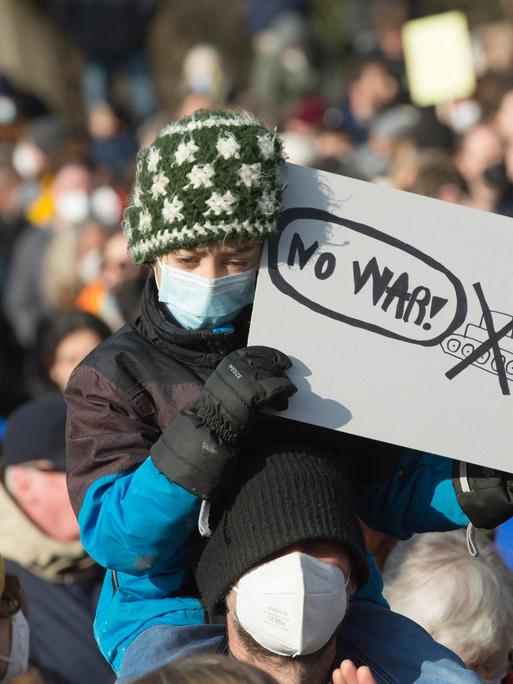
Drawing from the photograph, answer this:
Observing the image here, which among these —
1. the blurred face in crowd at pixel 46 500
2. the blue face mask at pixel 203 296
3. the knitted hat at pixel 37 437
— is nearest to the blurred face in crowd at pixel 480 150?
the knitted hat at pixel 37 437

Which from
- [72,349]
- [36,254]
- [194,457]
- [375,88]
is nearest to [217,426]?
[194,457]

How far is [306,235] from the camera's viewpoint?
9.11 feet

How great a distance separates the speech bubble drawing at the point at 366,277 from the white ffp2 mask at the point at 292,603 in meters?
0.54

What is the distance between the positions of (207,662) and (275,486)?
624 millimetres

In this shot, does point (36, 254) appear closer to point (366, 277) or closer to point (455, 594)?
point (455, 594)

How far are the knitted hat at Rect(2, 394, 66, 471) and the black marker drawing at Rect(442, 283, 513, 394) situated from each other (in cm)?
218

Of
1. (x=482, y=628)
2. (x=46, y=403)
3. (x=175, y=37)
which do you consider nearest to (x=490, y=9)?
(x=175, y=37)

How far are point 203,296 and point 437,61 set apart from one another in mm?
6852

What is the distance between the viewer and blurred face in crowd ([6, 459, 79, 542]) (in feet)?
14.9

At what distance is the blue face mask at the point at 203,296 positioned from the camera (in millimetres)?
2697

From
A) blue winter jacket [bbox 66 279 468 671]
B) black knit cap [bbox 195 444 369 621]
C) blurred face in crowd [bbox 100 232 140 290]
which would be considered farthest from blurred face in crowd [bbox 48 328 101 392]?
black knit cap [bbox 195 444 369 621]

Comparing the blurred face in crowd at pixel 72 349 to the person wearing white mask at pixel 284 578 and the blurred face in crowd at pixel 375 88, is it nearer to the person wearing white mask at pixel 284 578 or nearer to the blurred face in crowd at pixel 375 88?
the person wearing white mask at pixel 284 578

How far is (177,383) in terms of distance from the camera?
272 centimetres

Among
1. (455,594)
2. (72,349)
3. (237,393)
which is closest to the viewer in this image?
(237,393)
